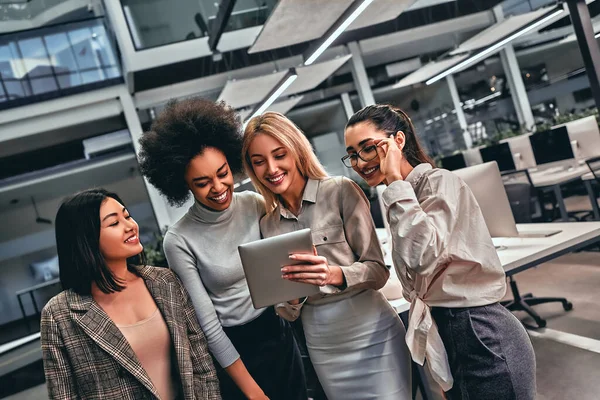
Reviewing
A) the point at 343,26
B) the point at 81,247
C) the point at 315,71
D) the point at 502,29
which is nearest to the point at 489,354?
the point at 81,247

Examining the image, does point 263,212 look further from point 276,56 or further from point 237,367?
point 276,56

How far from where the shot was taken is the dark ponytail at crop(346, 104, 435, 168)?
1.52m

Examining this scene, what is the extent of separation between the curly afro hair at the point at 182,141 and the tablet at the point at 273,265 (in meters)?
0.42

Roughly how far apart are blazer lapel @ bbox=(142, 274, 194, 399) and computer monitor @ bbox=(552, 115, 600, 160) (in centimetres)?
609

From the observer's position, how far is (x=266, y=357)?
1704 mm

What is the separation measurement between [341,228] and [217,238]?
433mm

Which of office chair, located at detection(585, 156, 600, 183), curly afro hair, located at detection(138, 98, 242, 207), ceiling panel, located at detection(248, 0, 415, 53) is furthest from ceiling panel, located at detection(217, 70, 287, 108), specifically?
curly afro hair, located at detection(138, 98, 242, 207)

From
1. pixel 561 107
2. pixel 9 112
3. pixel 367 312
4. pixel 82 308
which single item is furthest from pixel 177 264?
pixel 561 107

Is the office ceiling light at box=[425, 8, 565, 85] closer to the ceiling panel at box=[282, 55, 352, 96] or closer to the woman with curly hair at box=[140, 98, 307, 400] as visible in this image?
the ceiling panel at box=[282, 55, 352, 96]

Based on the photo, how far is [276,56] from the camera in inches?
396

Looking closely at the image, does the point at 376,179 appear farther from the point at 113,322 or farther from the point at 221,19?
the point at 221,19

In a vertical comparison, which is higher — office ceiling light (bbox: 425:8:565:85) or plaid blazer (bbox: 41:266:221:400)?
office ceiling light (bbox: 425:8:565:85)

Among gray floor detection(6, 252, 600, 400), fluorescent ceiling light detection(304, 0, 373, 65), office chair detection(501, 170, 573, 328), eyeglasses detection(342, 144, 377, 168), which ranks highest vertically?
fluorescent ceiling light detection(304, 0, 373, 65)

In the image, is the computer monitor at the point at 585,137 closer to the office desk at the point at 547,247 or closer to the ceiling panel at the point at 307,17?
the ceiling panel at the point at 307,17
